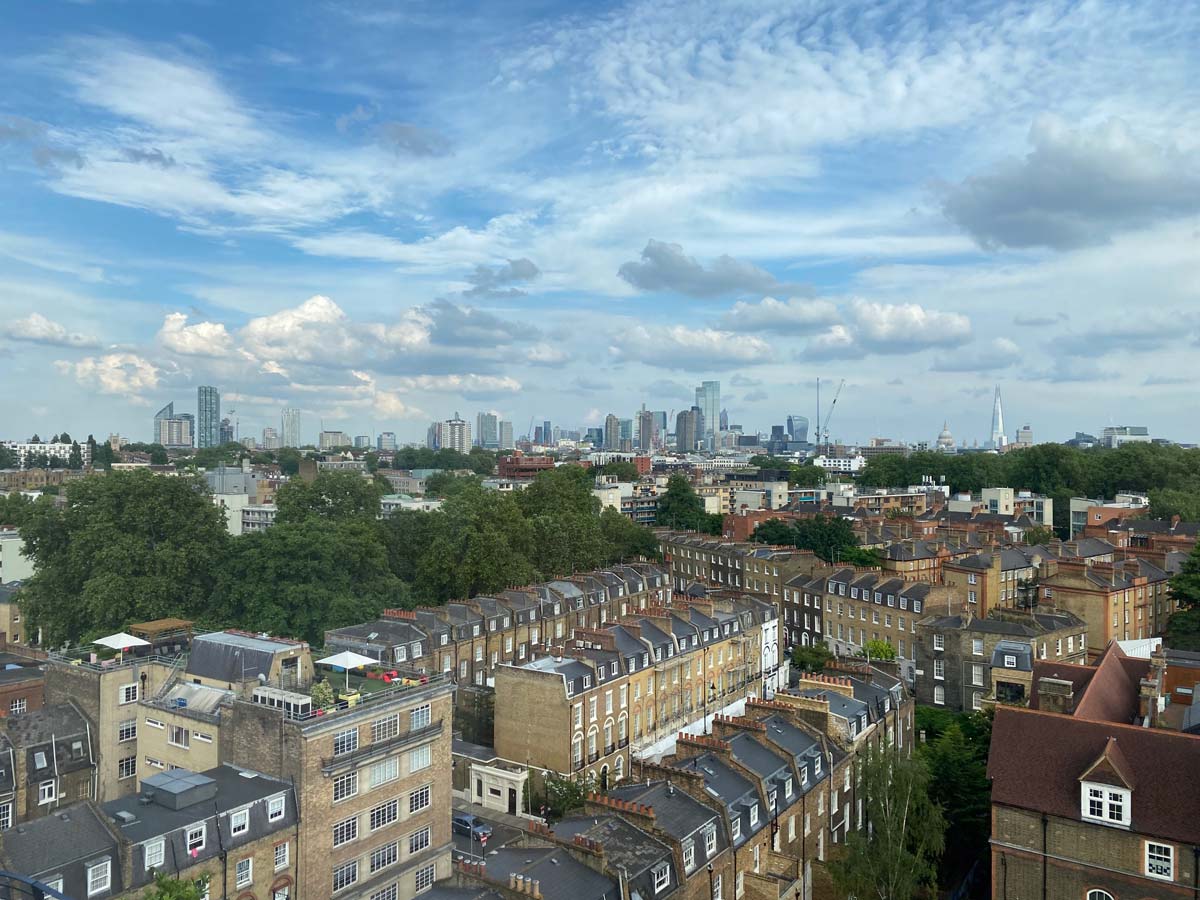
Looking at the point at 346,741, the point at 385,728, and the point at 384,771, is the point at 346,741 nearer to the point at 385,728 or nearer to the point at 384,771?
the point at 385,728

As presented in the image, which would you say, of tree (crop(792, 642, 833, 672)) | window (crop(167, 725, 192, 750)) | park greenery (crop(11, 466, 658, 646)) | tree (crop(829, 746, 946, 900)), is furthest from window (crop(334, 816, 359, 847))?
tree (crop(792, 642, 833, 672))

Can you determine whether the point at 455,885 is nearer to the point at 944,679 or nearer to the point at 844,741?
the point at 844,741

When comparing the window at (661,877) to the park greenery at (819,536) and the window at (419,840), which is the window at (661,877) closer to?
the window at (419,840)

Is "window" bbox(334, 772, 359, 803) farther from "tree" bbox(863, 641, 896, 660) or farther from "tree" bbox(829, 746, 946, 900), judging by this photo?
"tree" bbox(863, 641, 896, 660)

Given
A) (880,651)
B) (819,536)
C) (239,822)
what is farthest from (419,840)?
(819,536)

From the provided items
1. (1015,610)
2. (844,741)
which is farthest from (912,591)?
(844,741)

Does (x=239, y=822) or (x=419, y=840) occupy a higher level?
(x=239, y=822)
